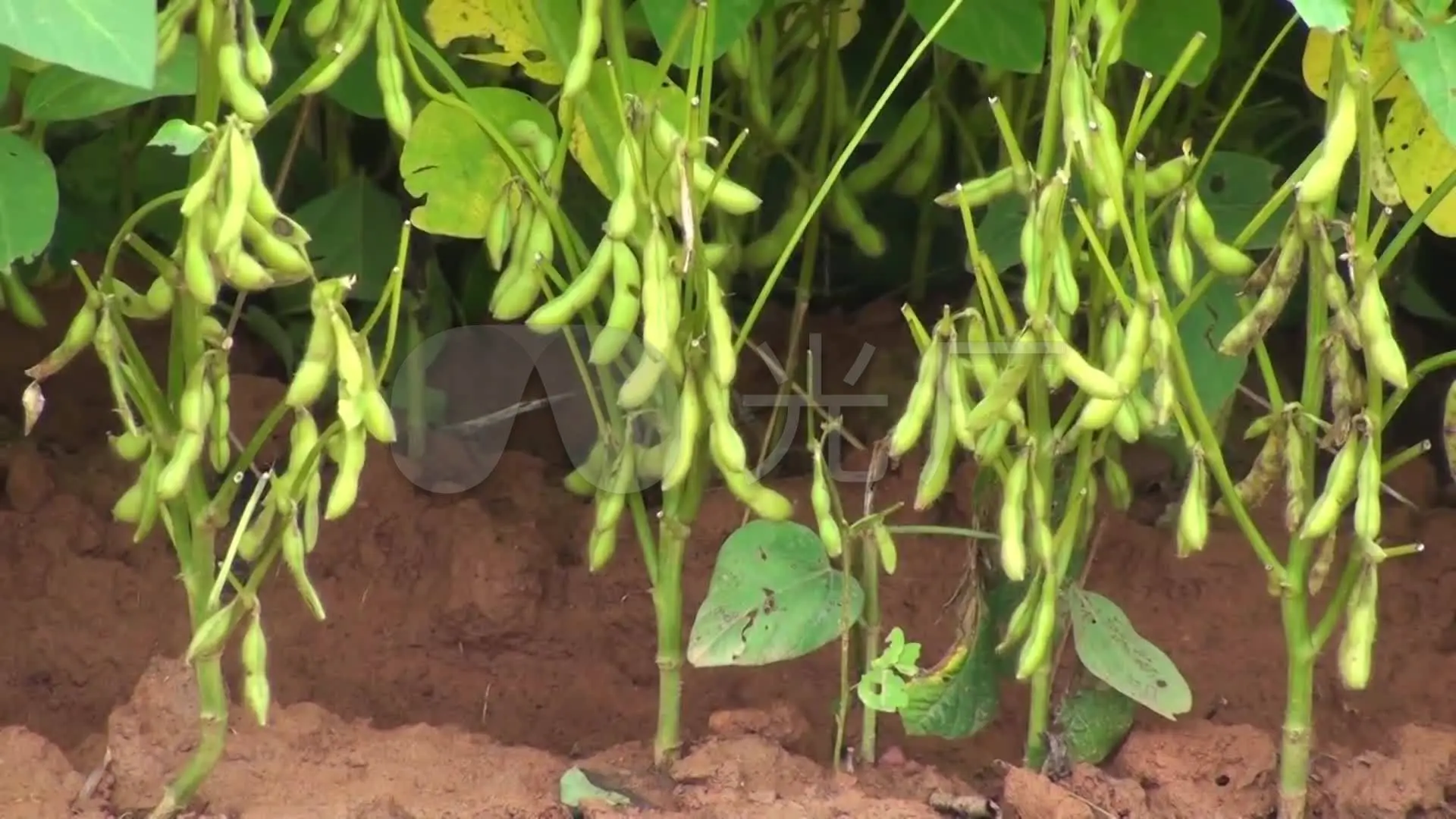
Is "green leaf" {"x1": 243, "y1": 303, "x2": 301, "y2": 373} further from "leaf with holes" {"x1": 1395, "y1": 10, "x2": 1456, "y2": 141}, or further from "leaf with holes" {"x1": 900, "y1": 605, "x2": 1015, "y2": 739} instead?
"leaf with holes" {"x1": 1395, "y1": 10, "x2": 1456, "y2": 141}

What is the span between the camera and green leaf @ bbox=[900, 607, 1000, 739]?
101cm

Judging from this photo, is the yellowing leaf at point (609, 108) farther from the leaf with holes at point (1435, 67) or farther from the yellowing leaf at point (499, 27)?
the leaf with holes at point (1435, 67)

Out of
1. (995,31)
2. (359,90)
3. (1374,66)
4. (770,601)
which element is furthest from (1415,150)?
(359,90)

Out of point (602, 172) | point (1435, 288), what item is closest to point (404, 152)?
point (602, 172)

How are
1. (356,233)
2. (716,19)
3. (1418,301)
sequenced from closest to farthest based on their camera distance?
1. (716,19)
2. (356,233)
3. (1418,301)

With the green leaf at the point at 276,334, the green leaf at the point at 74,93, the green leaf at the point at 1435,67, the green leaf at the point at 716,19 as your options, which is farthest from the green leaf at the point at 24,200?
the green leaf at the point at 1435,67

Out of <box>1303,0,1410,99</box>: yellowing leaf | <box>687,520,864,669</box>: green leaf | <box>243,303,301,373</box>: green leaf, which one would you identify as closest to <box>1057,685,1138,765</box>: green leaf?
<box>687,520,864,669</box>: green leaf

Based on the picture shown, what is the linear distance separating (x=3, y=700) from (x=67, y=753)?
0.31ft

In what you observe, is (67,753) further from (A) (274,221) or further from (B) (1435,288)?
(B) (1435,288)

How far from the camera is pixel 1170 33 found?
1124 mm

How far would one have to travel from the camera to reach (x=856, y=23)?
1258 millimetres

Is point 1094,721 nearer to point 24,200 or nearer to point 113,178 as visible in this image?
point 24,200

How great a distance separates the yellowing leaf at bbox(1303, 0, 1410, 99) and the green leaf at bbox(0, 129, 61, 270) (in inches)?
30.1

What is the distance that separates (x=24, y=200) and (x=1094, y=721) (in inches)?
28.6
